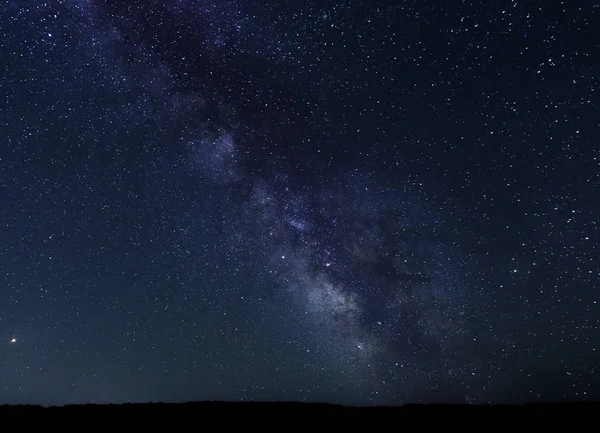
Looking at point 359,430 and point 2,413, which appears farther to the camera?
point 2,413

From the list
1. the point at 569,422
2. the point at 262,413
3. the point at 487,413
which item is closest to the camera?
the point at 569,422

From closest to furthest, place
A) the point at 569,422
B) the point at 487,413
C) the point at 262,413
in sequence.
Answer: the point at 569,422 → the point at 487,413 → the point at 262,413

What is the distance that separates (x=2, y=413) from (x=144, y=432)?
91.8 inches

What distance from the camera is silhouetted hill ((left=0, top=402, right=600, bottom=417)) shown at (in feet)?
18.4

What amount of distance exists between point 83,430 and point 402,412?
4459mm

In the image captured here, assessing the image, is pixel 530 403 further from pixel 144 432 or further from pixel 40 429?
pixel 40 429

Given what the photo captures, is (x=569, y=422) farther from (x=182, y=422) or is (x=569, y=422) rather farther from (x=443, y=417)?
(x=182, y=422)

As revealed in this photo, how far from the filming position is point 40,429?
5.13 metres

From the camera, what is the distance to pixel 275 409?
600cm

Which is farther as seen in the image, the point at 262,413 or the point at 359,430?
the point at 262,413

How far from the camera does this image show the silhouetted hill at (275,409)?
18.4 ft

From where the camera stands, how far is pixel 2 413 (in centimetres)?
566

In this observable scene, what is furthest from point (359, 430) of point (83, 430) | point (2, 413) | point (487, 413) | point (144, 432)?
point (2, 413)

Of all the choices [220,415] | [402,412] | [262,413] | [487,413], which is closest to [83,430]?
[220,415]
